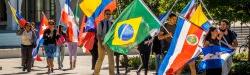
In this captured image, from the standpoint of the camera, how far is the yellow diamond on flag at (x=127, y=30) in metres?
11.6

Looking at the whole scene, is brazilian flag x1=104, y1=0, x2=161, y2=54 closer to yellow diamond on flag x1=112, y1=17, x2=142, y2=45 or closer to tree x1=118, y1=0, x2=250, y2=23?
yellow diamond on flag x1=112, y1=17, x2=142, y2=45

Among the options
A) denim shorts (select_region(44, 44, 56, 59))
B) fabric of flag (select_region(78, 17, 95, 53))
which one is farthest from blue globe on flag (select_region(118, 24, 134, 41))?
denim shorts (select_region(44, 44, 56, 59))

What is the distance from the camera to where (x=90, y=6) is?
48.2ft

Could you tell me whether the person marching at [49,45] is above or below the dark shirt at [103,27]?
below

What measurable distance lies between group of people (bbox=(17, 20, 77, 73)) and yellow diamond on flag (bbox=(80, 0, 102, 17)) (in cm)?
228

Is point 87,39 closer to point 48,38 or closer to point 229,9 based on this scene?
point 48,38

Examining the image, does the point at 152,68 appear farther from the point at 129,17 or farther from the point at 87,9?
the point at 129,17

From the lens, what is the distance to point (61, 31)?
59.5 feet

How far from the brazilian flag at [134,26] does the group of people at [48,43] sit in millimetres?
4976

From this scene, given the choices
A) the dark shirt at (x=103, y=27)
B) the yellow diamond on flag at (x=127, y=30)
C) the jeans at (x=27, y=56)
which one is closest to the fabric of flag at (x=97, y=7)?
the dark shirt at (x=103, y=27)

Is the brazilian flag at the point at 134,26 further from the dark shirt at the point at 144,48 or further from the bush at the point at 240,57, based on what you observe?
the bush at the point at 240,57

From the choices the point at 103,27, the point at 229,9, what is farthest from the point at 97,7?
the point at 229,9

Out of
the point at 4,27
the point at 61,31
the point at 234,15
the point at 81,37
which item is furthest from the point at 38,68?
the point at 4,27

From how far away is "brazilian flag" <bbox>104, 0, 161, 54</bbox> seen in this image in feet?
37.7
